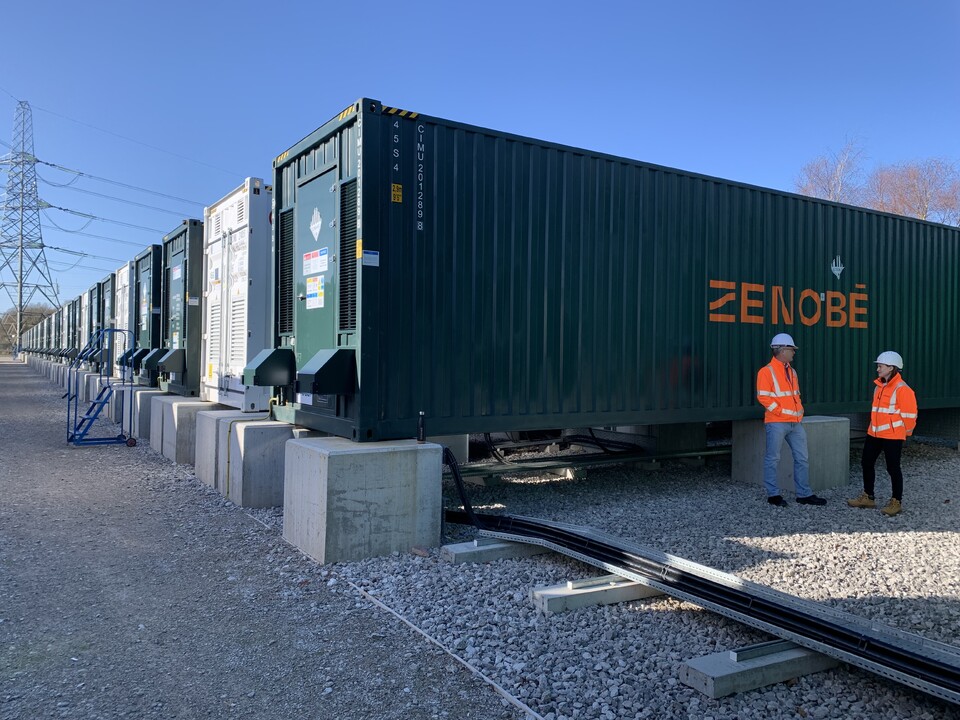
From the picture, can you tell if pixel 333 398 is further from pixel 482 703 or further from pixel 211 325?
pixel 211 325

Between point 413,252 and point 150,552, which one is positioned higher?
point 413,252

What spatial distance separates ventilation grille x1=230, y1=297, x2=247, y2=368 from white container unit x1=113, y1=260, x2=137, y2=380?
19.1ft

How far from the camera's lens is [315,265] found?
634 cm

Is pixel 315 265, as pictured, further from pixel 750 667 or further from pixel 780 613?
pixel 750 667

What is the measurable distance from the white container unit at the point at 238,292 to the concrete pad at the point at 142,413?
261cm

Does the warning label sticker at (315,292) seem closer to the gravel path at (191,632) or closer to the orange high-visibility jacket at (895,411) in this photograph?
the gravel path at (191,632)

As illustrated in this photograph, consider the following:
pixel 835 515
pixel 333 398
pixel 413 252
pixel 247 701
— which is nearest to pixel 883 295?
pixel 835 515

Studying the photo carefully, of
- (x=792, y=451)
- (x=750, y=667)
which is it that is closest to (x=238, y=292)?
(x=792, y=451)

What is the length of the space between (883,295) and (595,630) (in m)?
8.16

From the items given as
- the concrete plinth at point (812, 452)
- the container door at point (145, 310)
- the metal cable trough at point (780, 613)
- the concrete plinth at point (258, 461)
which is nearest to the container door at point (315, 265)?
the concrete plinth at point (258, 461)

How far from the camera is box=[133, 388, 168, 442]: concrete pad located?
11352mm

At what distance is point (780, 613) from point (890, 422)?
4482 millimetres

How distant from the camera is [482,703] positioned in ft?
9.91

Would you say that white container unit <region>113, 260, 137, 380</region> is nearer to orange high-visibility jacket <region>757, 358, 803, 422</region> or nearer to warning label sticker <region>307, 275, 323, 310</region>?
warning label sticker <region>307, 275, 323, 310</region>
